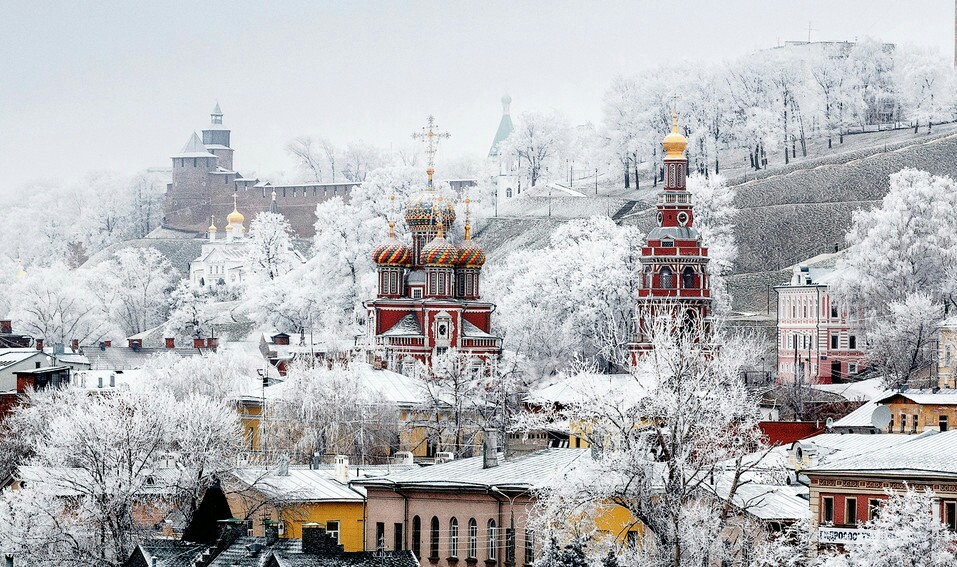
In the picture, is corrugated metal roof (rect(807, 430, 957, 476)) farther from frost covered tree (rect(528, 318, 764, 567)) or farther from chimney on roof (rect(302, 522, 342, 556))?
chimney on roof (rect(302, 522, 342, 556))

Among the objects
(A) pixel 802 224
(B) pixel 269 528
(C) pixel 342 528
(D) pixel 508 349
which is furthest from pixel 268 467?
(A) pixel 802 224

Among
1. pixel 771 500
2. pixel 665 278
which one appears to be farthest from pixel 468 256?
pixel 771 500

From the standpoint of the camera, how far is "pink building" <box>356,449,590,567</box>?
185ft

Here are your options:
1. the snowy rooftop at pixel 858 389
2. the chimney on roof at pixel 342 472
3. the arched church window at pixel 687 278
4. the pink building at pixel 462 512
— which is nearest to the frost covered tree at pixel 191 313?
the arched church window at pixel 687 278

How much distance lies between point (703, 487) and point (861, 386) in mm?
52591

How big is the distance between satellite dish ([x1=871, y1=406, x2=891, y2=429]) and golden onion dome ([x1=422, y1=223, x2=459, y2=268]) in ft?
125

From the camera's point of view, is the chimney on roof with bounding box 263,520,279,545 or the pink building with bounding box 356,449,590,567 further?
the pink building with bounding box 356,449,590,567

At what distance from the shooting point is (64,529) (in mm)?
60938

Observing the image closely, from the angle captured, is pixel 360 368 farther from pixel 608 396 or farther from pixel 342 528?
pixel 608 396

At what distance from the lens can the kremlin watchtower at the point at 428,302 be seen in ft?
353

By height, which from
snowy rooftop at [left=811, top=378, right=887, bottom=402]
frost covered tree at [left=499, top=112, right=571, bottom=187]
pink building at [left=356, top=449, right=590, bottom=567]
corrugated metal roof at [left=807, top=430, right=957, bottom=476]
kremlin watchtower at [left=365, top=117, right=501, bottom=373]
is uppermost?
frost covered tree at [left=499, top=112, right=571, bottom=187]

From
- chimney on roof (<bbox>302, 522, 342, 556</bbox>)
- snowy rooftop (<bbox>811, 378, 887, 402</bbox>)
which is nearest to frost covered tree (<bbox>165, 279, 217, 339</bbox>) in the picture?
snowy rooftop (<bbox>811, 378, 887, 402</bbox>)

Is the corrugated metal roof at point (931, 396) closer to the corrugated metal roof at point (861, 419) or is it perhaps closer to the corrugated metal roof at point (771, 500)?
the corrugated metal roof at point (861, 419)

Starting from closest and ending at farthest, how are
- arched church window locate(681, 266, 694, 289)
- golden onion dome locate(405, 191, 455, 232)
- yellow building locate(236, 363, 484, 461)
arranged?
yellow building locate(236, 363, 484, 461) < arched church window locate(681, 266, 694, 289) < golden onion dome locate(405, 191, 455, 232)
